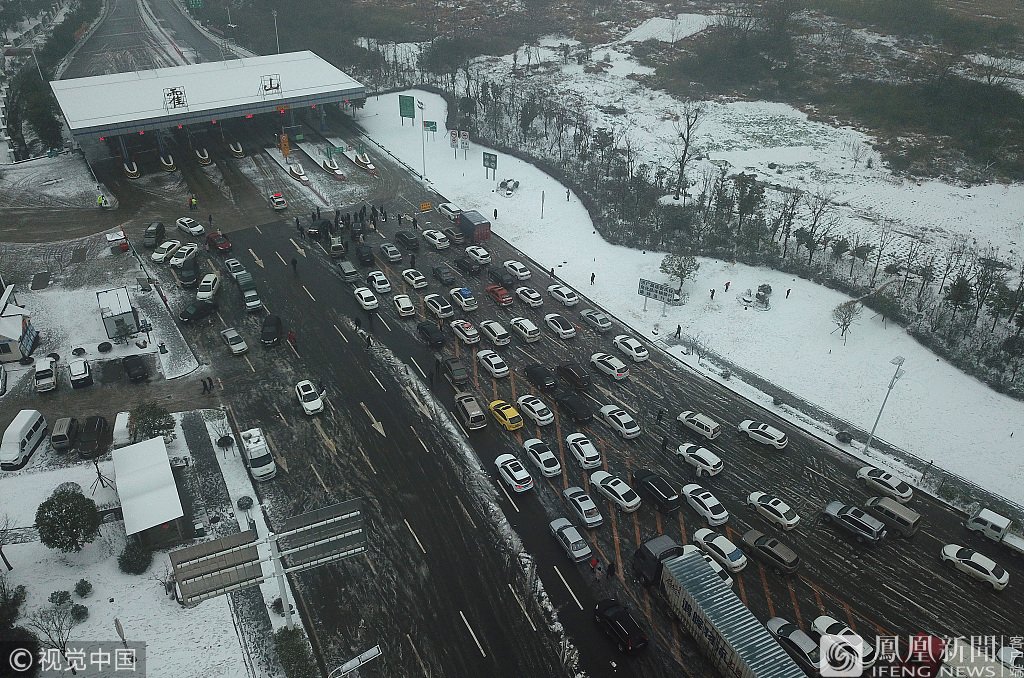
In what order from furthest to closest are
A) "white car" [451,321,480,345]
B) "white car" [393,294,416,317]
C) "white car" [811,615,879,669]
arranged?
"white car" [393,294,416,317], "white car" [451,321,480,345], "white car" [811,615,879,669]

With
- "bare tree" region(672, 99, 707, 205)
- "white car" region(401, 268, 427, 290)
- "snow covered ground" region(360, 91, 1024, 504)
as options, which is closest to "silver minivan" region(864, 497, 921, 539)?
"snow covered ground" region(360, 91, 1024, 504)

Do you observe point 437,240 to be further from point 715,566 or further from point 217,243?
point 715,566

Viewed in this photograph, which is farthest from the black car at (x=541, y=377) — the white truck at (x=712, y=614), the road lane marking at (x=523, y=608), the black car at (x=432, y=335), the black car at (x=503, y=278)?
the road lane marking at (x=523, y=608)

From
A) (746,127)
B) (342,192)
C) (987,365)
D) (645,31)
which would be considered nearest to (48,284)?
(342,192)

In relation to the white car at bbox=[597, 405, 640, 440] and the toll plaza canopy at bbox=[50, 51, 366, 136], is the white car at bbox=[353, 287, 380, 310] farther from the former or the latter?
the toll plaza canopy at bbox=[50, 51, 366, 136]

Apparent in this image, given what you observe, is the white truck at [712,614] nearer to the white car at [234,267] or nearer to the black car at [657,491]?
the black car at [657,491]
